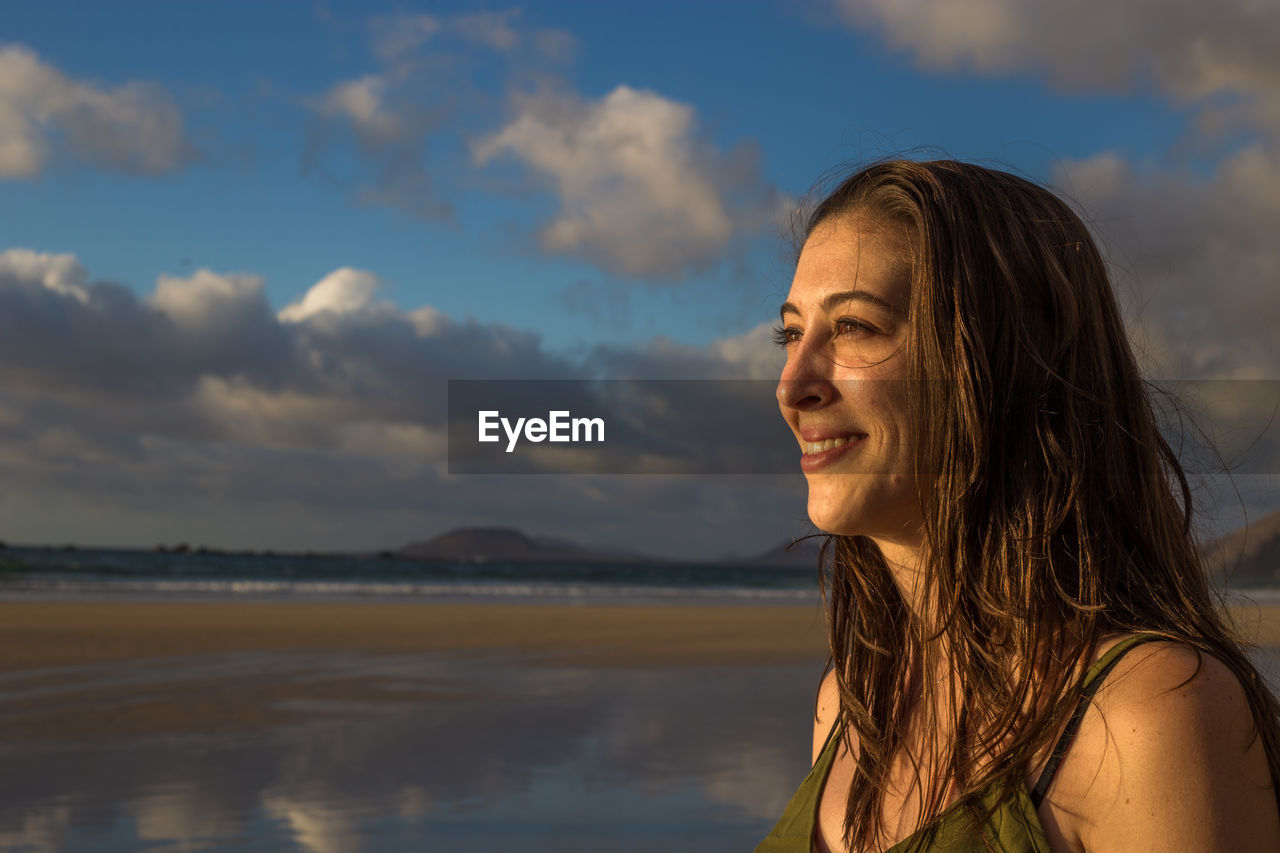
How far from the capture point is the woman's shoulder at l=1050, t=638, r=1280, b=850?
1.15m

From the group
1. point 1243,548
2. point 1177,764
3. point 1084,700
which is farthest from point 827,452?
point 1243,548

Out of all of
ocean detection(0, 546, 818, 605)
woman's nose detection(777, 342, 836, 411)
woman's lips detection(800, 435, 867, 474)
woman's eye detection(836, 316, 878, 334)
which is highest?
woman's eye detection(836, 316, 878, 334)

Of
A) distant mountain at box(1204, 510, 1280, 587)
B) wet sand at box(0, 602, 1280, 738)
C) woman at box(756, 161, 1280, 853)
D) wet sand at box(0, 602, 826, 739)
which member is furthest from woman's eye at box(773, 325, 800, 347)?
wet sand at box(0, 602, 826, 739)

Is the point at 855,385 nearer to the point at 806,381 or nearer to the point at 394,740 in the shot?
the point at 806,381

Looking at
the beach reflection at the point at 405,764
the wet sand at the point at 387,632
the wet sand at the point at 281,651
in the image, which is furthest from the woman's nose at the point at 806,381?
the wet sand at the point at 387,632

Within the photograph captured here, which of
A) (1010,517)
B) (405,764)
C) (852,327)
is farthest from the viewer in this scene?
(405,764)

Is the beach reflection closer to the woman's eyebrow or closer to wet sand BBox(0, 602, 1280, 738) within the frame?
wet sand BBox(0, 602, 1280, 738)

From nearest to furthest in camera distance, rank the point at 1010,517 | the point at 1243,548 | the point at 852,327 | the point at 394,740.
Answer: the point at 1010,517, the point at 852,327, the point at 1243,548, the point at 394,740

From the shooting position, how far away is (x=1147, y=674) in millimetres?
1220

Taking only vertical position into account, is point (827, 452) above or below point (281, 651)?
above

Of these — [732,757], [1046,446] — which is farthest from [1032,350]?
[732,757]

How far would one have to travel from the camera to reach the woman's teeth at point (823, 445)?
5.13 feet

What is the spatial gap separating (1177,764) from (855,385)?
65 cm

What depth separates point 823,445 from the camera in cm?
158
